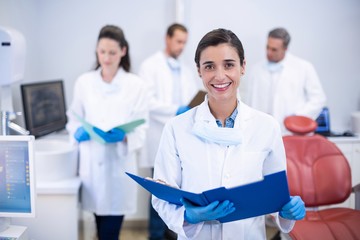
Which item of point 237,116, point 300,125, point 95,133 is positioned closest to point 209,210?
point 237,116

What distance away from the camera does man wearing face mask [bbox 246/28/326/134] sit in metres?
2.28

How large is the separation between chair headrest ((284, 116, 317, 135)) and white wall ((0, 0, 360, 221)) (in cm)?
56

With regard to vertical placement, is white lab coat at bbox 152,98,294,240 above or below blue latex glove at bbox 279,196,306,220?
above

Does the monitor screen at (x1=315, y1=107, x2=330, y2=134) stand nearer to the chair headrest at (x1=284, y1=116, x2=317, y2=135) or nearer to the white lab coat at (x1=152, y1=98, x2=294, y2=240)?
the chair headrest at (x1=284, y1=116, x2=317, y2=135)

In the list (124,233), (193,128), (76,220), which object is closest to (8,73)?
(76,220)

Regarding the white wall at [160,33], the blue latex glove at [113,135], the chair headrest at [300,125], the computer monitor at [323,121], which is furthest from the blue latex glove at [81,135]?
the computer monitor at [323,121]

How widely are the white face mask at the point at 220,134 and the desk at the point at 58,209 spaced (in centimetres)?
76

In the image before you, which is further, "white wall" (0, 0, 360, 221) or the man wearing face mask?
the man wearing face mask

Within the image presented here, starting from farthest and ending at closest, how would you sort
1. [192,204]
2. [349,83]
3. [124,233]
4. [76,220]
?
[124,233] → [349,83] → [76,220] → [192,204]

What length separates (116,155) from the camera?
1.78m

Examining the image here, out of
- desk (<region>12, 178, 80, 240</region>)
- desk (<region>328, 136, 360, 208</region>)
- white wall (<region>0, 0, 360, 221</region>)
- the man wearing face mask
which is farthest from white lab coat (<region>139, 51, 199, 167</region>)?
desk (<region>328, 136, 360, 208</region>)

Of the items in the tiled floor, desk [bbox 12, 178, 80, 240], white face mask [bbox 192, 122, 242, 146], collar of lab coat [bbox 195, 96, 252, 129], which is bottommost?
the tiled floor

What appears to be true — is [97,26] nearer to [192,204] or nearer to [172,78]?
[172,78]

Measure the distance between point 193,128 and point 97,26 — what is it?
1749mm
